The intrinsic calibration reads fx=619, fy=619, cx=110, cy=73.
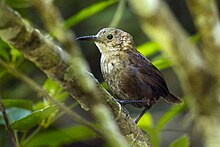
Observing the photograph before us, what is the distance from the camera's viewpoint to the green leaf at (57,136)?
3369 millimetres

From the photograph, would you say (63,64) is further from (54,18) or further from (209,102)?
(209,102)

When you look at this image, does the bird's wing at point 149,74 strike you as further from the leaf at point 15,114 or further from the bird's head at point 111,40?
the leaf at point 15,114

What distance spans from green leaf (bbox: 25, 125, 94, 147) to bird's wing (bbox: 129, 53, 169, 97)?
526 mm

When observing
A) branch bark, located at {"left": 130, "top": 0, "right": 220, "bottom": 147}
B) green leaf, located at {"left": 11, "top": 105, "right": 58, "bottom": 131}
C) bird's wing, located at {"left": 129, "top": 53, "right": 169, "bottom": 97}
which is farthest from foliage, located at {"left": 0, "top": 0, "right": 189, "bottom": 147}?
branch bark, located at {"left": 130, "top": 0, "right": 220, "bottom": 147}

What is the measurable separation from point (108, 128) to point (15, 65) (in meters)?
1.58

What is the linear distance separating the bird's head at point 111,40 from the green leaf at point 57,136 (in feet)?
1.62

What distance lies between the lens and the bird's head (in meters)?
3.41

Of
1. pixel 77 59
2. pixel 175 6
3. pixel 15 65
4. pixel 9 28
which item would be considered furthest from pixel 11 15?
pixel 175 6

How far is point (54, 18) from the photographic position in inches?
54.6

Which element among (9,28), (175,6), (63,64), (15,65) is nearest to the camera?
(9,28)

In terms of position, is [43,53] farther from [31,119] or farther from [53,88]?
[53,88]

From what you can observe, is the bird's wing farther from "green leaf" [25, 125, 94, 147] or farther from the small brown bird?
"green leaf" [25, 125, 94, 147]

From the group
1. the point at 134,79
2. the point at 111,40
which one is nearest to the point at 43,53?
the point at 134,79

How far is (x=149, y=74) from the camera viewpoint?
3168 mm
